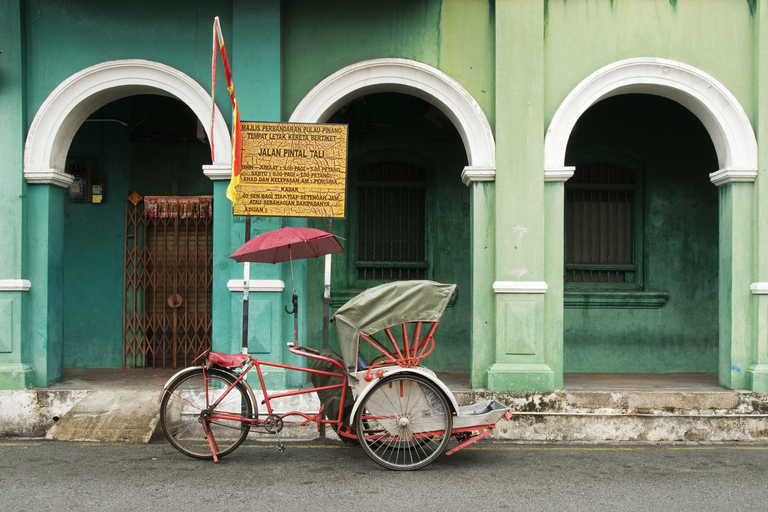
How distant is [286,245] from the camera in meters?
6.33

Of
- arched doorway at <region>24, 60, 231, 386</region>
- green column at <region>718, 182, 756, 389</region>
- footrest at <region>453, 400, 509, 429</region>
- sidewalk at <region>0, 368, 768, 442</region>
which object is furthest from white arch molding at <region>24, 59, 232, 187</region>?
green column at <region>718, 182, 756, 389</region>

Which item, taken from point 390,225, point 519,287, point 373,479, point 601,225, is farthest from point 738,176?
point 373,479

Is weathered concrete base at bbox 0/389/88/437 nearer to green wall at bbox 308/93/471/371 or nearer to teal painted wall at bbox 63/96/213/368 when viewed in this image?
teal painted wall at bbox 63/96/213/368

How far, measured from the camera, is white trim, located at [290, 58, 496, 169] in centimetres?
755

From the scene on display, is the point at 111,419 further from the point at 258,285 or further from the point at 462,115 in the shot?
the point at 462,115

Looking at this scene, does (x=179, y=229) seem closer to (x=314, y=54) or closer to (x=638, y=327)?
(x=314, y=54)

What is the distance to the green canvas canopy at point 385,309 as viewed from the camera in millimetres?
5816

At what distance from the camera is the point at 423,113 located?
31.5 ft

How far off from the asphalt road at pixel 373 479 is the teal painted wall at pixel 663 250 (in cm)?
260

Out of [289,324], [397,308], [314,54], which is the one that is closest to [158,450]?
[289,324]

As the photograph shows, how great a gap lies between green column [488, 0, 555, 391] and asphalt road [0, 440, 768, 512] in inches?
38.1

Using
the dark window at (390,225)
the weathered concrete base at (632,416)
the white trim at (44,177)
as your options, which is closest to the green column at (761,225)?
the weathered concrete base at (632,416)

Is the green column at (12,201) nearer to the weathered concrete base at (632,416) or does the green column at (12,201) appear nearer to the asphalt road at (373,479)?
the asphalt road at (373,479)

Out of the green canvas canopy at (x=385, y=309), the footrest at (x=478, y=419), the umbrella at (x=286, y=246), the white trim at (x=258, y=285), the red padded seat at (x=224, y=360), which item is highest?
the umbrella at (x=286, y=246)
